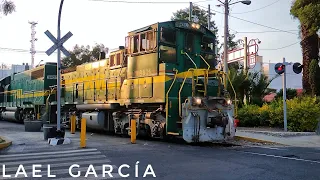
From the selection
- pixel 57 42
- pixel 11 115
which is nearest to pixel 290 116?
pixel 57 42

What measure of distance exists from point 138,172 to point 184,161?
1689 millimetres

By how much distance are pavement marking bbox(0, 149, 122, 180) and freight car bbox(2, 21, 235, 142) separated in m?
2.92

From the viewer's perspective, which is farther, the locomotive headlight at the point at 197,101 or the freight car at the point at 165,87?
the freight car at the point at 165,87

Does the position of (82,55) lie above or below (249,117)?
above

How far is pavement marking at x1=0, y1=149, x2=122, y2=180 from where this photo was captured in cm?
722

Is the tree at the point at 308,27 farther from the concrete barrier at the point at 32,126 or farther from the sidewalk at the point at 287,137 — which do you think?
the concrete barrier at the point at 32,126

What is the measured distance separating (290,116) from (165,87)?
26.0ft

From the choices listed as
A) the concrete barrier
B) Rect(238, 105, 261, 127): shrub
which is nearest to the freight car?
the concrete barrier

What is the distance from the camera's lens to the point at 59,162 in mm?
8555

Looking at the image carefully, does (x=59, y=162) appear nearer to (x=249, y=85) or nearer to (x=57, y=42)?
(x=57, y=42)

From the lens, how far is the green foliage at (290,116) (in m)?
16.3

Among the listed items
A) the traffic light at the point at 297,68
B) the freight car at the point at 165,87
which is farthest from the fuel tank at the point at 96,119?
the traffic light at the point at 297,68

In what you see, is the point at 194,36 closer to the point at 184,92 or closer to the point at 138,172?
the point at 184,92

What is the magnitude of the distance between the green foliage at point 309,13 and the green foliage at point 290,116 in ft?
22.0
